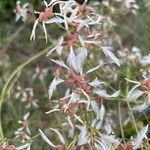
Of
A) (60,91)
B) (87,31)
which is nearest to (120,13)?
(60,91)

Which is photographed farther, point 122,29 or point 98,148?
point 122,29

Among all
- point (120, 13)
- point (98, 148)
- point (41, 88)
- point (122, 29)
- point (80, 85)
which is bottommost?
point (41, 88)

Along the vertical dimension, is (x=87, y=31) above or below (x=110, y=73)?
above

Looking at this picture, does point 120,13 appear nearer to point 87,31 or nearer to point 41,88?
point 41,88

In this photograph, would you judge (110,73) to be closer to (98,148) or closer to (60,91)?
(60,91)

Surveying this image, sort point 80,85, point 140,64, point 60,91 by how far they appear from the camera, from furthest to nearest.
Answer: point 60,91, point 140,64, point 80,85

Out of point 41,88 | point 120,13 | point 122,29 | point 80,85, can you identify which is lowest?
point 41,88

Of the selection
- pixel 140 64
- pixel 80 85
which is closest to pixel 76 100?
pixel 80 85

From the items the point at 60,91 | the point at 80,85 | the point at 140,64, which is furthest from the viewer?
the point at 60,91

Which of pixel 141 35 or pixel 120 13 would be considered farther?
pixel 141 35
